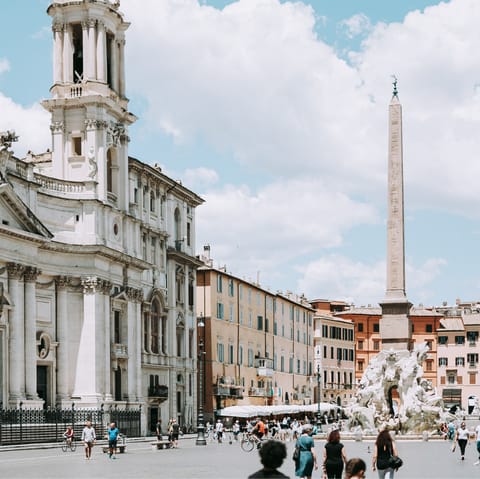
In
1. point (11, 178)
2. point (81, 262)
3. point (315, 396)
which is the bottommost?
point (315, 396)

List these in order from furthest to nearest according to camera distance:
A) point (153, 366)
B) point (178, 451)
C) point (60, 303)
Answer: point (153, 366) → point (60, 303) → point (178, 451)

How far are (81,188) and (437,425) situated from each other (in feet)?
69.7

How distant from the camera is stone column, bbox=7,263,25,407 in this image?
48031 millimetres

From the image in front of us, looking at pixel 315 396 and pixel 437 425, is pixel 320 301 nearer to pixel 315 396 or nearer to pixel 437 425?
pixel 315 396

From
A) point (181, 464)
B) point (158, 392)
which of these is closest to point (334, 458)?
point (181, 464)

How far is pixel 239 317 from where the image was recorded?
78625mm

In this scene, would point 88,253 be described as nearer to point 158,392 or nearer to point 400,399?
point 158,392

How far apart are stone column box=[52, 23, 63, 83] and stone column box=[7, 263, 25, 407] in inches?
506

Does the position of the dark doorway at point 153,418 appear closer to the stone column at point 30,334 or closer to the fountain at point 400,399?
the stone column at point 30,334

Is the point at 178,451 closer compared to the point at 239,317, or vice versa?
the point at 178,451

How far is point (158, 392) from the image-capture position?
61.8 meters

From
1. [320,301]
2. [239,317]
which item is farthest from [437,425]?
[320,301]

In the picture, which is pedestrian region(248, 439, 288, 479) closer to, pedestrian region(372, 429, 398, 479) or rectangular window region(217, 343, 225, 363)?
pedestrian region(372, 429, 398, 479)

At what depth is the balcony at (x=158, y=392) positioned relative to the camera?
61406 mm
